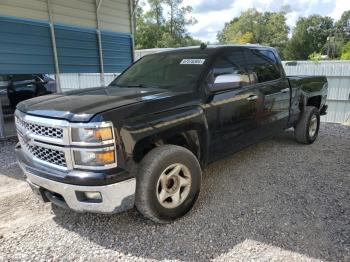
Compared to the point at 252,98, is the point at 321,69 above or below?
above

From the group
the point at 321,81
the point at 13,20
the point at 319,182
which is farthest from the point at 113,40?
the point at 319,182

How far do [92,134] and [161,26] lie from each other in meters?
48.5

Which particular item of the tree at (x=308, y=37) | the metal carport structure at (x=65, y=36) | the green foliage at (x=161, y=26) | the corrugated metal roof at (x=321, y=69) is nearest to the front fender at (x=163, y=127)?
the metal carport structure at (x=65, y=36)

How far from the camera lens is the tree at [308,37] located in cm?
5644

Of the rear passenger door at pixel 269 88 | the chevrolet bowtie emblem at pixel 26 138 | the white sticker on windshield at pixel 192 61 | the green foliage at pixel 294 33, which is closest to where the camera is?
the chevrolet bowtie emblem at pixel 26 138

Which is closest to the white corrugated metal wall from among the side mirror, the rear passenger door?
the rear passenger door

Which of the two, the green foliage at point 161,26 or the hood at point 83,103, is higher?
the green foliage at point 161,26

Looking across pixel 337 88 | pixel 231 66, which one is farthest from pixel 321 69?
pixel 231 66

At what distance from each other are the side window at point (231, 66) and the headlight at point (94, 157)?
1.67 meters

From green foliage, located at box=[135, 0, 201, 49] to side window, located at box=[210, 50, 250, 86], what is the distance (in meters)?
42.1

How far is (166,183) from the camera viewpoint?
121 inches

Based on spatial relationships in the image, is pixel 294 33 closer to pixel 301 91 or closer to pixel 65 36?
pixel 65 36

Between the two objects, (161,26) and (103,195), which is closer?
(103,195)

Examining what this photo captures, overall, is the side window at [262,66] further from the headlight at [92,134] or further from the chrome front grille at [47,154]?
the chrome front grille at [47,154]
